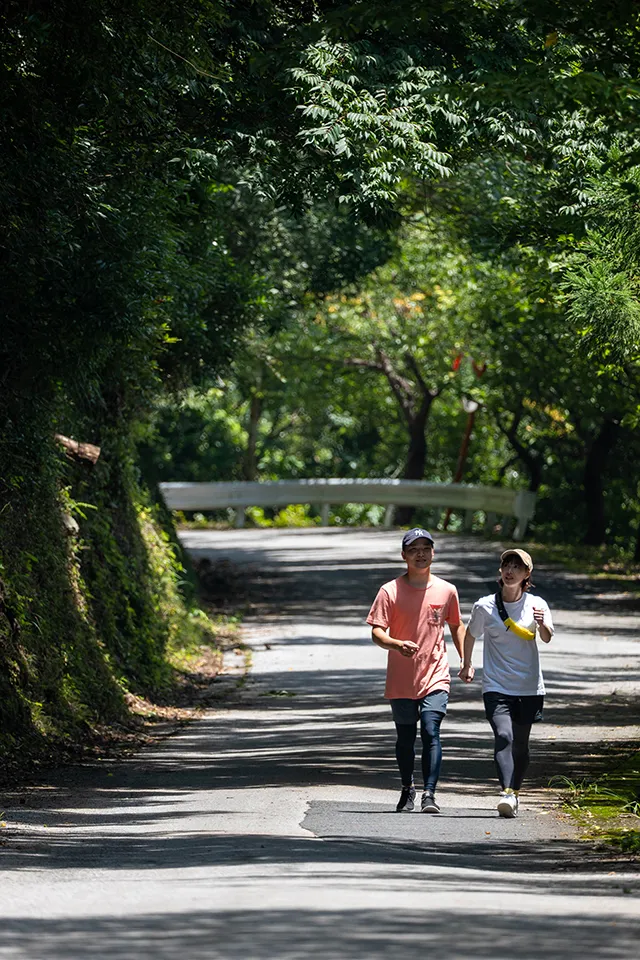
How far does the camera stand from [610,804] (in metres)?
10.6

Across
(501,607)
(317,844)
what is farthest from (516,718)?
(317,844)

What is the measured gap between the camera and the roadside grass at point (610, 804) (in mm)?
9492

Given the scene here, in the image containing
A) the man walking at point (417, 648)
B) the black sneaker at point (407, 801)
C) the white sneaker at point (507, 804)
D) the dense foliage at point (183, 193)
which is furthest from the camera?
the dense foliage at point (183, 193)

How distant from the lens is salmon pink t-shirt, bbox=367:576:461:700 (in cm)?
1034

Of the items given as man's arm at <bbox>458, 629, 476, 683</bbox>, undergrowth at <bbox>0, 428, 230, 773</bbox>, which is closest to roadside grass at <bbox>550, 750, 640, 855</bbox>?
man's arm at <bbox>458, 629, 476, 683</bbox>

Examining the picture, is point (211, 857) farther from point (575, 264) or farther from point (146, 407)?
point (146, 407)

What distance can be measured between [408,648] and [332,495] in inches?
1103

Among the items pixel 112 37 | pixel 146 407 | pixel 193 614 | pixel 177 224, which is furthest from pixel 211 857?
pixel 193 614

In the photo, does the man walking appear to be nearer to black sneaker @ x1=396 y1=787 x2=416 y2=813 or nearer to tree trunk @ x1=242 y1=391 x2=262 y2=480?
black sneaker @ x1=396 y1=787 x2=416 y2=813

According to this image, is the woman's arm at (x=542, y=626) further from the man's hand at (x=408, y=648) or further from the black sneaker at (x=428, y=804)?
the black sneaker at (x=428, y=804)

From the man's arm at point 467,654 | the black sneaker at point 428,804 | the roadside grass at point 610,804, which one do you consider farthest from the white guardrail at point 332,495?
the black sneaker at point 428,804

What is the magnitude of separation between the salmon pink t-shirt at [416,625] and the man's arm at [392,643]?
0.22ft

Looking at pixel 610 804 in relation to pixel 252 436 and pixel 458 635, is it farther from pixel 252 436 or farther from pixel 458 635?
pixel 252 436

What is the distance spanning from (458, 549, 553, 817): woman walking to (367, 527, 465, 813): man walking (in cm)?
19
